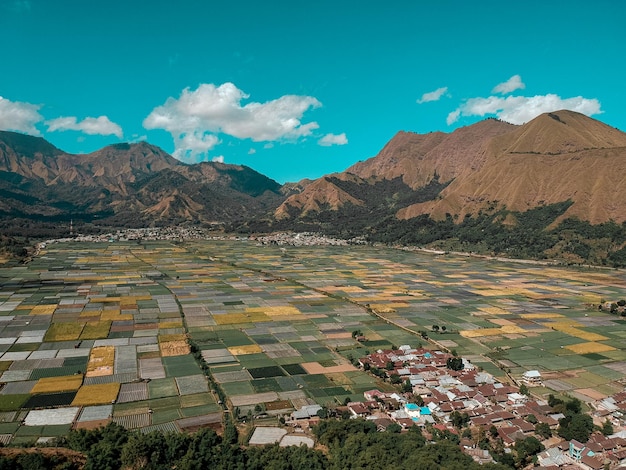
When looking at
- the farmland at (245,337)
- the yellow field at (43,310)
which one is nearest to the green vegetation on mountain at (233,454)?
the farmland at (245,337)

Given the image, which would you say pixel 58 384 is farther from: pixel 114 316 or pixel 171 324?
pixel 114 316

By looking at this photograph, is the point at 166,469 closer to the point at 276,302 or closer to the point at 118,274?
the point at 276,302

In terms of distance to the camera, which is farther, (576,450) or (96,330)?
(96,330)

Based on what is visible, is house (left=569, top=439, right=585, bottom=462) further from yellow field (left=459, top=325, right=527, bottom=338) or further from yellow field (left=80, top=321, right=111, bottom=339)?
yellow field (left=80, top=321, right=111, bottom=339)

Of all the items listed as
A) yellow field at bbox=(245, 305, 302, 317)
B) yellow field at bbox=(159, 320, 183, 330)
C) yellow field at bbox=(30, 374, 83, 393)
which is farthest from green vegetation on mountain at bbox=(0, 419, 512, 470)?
yellow field at bbox=(245, 305, 302, 317)

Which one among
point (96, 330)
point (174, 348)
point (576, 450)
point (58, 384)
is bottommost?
point (58, 384)

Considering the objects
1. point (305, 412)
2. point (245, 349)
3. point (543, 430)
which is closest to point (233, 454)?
point (305, 412)

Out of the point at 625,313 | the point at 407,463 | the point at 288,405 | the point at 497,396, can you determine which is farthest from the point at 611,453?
the point at 625,313

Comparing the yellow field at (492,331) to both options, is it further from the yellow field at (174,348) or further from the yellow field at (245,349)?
the yellow field at (174,348)
